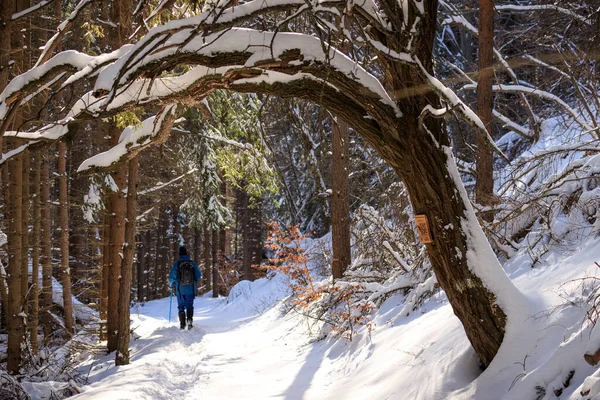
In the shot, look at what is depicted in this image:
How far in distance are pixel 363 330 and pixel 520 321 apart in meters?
3.74

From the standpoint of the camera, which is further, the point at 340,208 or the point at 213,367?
the point at 340,208

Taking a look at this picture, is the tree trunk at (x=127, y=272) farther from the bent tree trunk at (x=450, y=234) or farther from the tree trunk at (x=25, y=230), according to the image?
the bent tree trunk at (x=450, y=234)

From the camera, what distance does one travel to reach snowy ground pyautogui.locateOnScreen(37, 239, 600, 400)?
362 centimetres

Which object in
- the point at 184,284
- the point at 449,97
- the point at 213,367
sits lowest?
the point at 213,367

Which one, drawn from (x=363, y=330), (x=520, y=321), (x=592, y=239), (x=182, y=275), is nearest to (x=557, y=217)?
(x=592, y=239)

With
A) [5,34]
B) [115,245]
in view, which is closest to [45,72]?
[5,34]

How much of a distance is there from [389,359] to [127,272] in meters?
4.64

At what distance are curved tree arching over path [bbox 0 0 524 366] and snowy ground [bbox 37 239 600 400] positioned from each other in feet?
0.99

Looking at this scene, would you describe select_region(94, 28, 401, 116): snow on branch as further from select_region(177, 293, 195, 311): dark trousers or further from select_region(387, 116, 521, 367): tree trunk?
select_region(177, 293, 195, 311): dark trousers

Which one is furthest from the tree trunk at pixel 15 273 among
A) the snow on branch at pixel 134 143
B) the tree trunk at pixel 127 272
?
the snow on branch at pixel 134 143

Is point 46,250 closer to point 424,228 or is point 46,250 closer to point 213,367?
point 213,367

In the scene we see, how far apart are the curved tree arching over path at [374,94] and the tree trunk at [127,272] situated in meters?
4.12

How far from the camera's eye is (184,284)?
39.2ft

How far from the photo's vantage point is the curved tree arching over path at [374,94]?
397 cm
